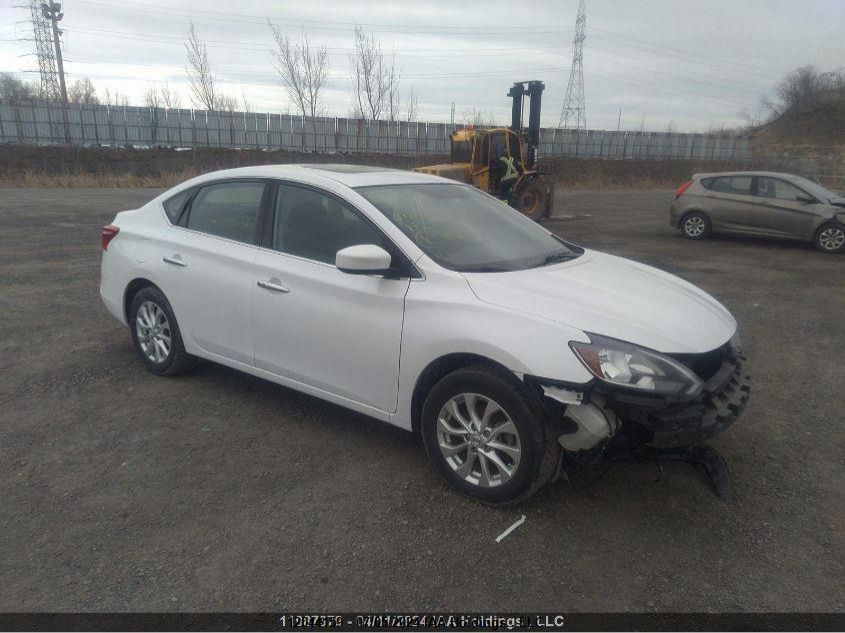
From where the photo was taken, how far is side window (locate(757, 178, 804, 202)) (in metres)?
12.4

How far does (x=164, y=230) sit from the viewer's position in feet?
15.9

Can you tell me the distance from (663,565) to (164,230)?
4.04 meters

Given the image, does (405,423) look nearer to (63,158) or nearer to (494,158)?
(494,158)

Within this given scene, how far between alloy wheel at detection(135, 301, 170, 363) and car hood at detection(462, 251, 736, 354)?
267cm

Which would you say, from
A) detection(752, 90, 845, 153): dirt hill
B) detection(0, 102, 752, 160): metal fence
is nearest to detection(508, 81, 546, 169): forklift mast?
detection(0, 102, 752, 160): metal fence

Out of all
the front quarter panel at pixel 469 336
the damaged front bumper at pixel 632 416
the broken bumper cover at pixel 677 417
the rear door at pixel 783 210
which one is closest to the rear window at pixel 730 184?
the rear door at pixel 783 210

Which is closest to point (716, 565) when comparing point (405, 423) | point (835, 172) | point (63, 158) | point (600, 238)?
point (405, 423)

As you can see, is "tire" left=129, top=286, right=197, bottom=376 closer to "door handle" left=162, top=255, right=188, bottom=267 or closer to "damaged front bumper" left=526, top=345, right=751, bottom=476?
"door handle" left=162, top=255, right=188, bottom=267

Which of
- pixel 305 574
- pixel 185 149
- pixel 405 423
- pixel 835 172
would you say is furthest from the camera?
pixel 835 172

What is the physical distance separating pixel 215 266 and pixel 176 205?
89 centimetres

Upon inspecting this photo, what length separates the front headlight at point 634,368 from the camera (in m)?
2.88

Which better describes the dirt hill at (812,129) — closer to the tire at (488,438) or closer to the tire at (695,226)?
the tire at (695,226)

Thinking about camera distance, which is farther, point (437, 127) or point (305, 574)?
point (437, 127)

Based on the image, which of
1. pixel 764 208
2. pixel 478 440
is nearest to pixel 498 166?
pixel 764 208
